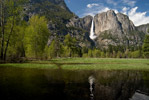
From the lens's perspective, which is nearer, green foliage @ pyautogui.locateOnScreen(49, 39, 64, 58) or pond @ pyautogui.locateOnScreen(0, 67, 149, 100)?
pond @ pyautogui.locateOnScreen(0, 67, 149, 100)

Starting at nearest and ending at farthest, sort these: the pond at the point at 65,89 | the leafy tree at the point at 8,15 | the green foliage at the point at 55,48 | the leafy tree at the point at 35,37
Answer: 1. the pond at the point at 65,89
2. the leafy tree at the point at 8,15
3. the leafy tree at the point at 35,37
4. the green foliage at the point at 55,48

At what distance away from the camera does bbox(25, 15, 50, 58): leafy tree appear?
38.7m

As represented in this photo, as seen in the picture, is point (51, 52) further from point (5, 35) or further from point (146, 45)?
point (146, 45)

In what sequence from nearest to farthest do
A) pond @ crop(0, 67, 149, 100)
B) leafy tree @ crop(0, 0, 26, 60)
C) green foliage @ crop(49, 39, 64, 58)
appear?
pond @ crop(0, 67, 149, 100)
leafy tree @ crop(0, 0, 26, 60)
green foliage @ crop(49, 39, 64, 58)

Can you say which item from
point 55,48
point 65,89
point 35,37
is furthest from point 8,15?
point 55,48

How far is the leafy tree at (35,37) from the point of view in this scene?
127 ft

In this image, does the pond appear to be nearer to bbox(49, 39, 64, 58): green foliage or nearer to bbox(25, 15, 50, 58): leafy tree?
bbox(25, 15, 50, 58): leafy tree

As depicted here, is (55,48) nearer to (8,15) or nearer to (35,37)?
(35,37)

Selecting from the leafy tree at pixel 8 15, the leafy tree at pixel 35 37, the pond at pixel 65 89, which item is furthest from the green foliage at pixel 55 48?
the pond at pixel 65 89

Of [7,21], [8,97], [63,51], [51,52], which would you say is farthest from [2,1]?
[63,51]

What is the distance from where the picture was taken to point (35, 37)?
1534 inches

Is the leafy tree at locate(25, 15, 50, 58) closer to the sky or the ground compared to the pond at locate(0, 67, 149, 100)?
closer to the sky

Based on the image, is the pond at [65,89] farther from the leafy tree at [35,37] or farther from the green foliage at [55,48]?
the green foliage at [55,48]

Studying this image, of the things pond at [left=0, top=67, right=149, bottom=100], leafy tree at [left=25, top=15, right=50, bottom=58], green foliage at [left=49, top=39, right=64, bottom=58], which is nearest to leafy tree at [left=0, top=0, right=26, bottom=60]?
leafy tree at [left=25, top=15, right=50, bottom=58]
